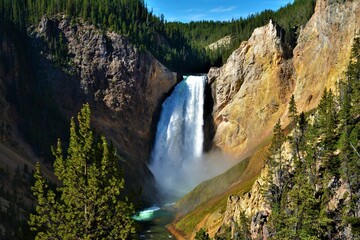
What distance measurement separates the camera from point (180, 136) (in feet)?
363

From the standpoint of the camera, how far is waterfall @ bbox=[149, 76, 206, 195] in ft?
352

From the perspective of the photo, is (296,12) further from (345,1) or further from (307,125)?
(307,125)

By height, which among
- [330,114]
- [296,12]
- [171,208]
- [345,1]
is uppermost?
[296,12]

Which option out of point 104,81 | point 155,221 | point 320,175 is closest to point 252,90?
point 104,81

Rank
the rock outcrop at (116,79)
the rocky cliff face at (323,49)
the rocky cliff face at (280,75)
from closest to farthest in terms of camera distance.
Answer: the rocky cliff face at (323,49) → the rocky cliff face at (280,75) → the rock outcrop at (116,79)

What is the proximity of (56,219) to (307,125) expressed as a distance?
4398cm

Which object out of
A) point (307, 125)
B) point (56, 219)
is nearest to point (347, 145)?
point (307, 125)

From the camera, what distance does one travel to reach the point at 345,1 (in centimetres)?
8100

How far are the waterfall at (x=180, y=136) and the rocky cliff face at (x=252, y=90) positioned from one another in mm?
5713

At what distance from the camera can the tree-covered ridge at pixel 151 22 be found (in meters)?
108

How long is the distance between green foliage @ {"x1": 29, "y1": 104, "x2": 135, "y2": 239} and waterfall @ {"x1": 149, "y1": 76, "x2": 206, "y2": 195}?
84.7m

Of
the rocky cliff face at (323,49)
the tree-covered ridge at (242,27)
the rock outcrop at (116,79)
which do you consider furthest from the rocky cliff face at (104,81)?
the rocky cliff face at (323,49)

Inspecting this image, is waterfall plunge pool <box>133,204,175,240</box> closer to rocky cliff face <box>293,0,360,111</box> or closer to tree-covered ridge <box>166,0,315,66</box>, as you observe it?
rocky cliff face <box>293,0,360,111</box>

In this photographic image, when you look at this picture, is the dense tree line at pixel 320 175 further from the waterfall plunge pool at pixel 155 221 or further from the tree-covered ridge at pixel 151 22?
the tree-covered ridge at pixel 151 22
